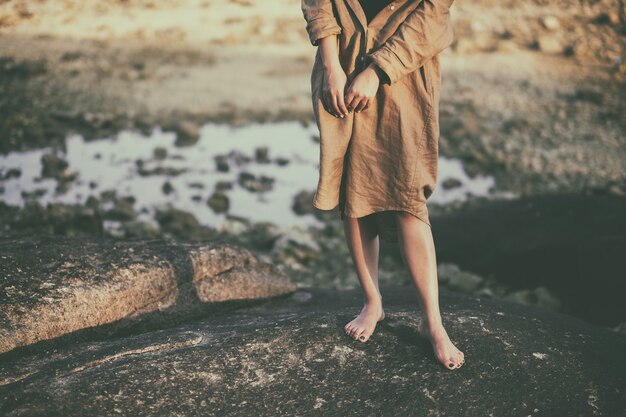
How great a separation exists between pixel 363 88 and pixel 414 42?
0.83ft

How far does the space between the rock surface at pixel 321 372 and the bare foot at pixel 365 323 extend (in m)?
0.03

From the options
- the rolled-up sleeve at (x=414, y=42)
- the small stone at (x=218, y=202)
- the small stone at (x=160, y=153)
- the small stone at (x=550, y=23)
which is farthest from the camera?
the small stone at (x=550, y=23)

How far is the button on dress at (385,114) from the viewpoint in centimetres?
251

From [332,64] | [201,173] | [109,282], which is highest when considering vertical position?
[332,64]

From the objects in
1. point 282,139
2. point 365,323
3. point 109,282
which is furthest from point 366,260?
point 282,139

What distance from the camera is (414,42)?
2.47m

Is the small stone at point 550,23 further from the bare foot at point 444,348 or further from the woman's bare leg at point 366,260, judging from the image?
the bare foot at point 444,348

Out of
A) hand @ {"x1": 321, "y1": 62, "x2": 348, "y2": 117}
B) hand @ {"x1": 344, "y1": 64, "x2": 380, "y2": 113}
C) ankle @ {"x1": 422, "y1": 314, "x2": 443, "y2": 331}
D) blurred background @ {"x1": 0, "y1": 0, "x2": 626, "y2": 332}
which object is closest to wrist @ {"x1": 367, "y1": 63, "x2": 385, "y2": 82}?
hand @ {"x1": 344, "y1": 64, "x2": 380, "y2": 113}

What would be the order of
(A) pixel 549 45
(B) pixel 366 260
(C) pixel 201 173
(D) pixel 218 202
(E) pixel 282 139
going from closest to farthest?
(B) pixel 366 260, (D) pixel 218 202, (C) pixel 201 173, (E) pixel 282 139, (A) pixel 549 45

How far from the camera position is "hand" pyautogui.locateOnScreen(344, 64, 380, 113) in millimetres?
2469

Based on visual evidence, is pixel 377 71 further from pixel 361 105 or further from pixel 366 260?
pixel 366 260

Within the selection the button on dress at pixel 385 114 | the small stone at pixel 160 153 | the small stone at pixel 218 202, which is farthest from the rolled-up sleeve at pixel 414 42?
the small stone at pixel 160 153

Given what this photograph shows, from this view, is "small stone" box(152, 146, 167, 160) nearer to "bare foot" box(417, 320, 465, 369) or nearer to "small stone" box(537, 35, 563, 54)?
"bare foot" box(417, 320, 465, 369)

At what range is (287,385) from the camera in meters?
2.44
